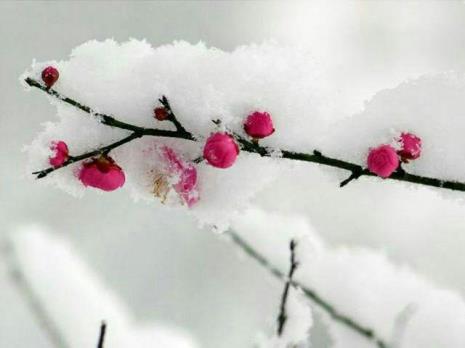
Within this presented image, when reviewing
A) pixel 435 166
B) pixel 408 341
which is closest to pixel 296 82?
pixel 435 166

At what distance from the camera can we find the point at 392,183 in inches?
78.3

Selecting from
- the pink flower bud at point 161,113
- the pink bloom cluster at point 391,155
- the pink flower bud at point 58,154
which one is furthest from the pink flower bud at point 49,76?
the pink bloom cluster at point 391,155

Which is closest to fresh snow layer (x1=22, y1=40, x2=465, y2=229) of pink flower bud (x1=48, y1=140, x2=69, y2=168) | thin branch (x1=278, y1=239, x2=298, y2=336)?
pink flower bud (x1=48, y1=140, x2=69, y2=168)

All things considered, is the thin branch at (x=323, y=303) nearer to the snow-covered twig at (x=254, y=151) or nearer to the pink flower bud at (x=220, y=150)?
the snow-covered twig at (x=254, y=151)

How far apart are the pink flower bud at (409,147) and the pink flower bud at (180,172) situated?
0.61 metres

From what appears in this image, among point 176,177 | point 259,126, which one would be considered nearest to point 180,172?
point 176,177

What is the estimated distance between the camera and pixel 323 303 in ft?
8.96

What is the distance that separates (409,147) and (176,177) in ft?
2.22

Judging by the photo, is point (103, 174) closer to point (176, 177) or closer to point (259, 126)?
point (176, 177)

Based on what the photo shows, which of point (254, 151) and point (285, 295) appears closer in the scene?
point (254, 151)

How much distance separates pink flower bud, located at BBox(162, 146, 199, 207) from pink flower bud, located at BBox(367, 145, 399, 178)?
1.75 feet

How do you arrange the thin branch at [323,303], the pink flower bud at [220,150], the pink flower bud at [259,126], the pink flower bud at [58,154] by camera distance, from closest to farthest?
the pink flower bud at [220,150] < the pink flower bud at [259,126] < the pink flower bud at [58,154] < the thin branch at [323,303]

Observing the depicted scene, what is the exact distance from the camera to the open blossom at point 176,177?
204cm

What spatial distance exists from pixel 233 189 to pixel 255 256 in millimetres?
854
